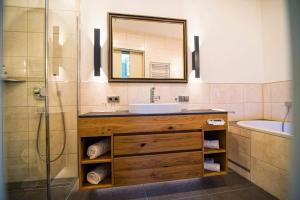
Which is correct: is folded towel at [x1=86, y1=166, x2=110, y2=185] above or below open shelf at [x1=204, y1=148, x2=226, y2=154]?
below

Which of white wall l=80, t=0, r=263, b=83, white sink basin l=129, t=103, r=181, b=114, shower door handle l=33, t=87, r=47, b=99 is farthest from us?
white wall l=80, t=0, r=263, b=83

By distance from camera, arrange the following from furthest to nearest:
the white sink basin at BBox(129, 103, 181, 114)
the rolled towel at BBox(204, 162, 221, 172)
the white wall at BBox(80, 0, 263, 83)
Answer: the white wall at BBox(80, 0, 263, 83) → the rolled towel at BBox(204, 162, 221, 172) → the white sink basin at BBox(129, 103, 181, 114)

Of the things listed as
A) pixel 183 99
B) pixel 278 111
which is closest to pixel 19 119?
pixel 183 99

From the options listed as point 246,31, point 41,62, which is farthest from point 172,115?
point 246,31

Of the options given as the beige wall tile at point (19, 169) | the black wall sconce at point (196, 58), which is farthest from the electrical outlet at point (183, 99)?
the beige wall tile at point (19, 169)

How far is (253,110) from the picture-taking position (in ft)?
7.22

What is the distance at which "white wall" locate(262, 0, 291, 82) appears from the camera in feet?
6.51

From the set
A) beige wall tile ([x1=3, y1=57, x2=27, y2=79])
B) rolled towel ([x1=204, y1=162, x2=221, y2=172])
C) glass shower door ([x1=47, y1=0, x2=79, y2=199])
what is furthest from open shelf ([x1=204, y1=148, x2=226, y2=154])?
beige wall tile ([x1=3, y1=57, x2=27, y2=79])

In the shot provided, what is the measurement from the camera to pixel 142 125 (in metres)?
1.42

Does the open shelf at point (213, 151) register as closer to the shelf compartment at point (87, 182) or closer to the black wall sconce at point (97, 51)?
the shelf compartment at point (87, 182)

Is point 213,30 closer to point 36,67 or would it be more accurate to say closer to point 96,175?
point 36,67

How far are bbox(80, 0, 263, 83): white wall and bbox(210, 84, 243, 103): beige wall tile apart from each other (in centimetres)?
9

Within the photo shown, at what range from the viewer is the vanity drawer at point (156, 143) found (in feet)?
4.55

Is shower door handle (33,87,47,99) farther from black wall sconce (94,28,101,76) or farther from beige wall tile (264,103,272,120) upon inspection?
beige wall tile (264,103,272,120)
